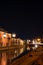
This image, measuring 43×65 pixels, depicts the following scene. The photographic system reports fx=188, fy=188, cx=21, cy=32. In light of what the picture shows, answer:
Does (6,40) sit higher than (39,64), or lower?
higher

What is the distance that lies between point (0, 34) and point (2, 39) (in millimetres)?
1515

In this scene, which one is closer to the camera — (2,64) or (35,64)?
(35,64)

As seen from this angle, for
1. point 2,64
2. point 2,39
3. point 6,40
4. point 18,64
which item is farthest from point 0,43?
point 18,64

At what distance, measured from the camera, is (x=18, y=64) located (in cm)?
1191

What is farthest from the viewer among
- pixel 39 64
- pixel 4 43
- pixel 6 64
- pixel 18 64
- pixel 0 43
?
pixel 4 43

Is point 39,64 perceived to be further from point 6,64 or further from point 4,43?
point 4,43

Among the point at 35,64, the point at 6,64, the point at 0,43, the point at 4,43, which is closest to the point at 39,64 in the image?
the point at 35,64

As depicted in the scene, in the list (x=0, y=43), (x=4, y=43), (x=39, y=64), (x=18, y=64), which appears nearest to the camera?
(x=39, y=64)

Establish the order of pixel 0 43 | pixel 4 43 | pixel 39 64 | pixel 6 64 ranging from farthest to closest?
pixel 4 43 → pixel 0 43 → pixel 6 64 → pixel 39 64

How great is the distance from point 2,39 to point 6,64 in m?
22.8

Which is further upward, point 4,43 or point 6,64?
point 4,43

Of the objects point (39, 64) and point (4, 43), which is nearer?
point (39, 64)

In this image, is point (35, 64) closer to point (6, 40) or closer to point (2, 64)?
point (2, 64)

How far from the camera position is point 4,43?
37812 millimetres
